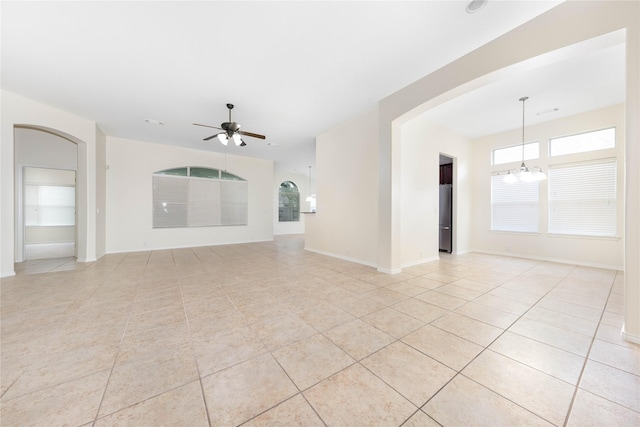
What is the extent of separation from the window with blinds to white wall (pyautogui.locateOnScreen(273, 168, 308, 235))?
2.55 m

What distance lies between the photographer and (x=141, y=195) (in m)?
6.52

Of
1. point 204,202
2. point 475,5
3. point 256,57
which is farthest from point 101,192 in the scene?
point 475,5

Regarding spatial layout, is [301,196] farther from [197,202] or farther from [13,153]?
[13,153]

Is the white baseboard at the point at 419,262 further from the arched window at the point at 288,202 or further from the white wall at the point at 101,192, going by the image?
the arched window at the point at 288,202

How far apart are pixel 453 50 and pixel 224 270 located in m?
4.99

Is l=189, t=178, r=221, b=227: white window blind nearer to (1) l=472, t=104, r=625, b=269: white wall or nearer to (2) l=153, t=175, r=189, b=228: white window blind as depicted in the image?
(2) l=153, t=175, r=189, b=228: white window blind

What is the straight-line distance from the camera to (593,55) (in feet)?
9.60

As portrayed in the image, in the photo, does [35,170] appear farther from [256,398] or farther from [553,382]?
[553,382]

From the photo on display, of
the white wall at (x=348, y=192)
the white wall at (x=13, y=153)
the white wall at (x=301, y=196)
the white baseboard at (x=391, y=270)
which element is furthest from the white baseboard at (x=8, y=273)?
the white wall at (x=301, y=196)

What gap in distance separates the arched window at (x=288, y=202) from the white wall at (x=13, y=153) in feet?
22.4

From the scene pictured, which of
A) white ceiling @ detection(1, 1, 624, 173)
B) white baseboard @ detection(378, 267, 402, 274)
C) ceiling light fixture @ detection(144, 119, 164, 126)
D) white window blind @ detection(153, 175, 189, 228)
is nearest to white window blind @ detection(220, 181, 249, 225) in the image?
white window blind @ detection(153, 175, 189, 228)

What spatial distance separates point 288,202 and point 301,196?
786 millimetres

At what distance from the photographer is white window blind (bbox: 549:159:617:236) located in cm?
448

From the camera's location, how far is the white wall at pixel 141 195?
616 centimetres
